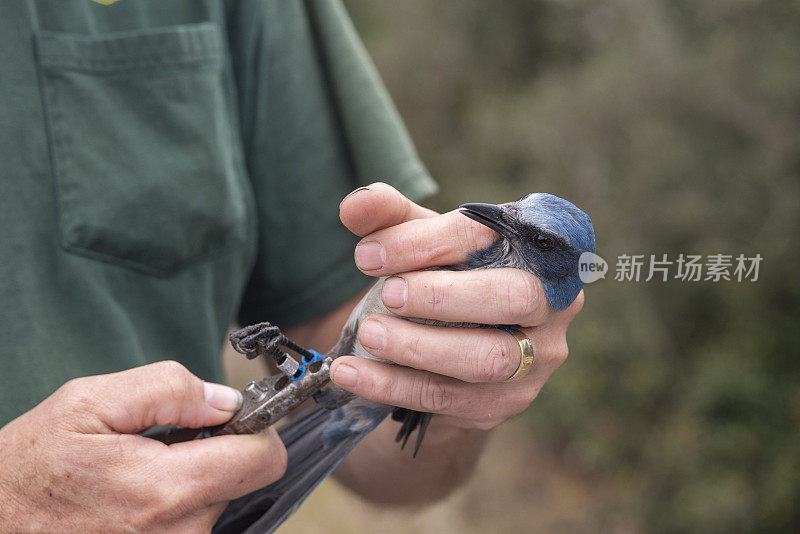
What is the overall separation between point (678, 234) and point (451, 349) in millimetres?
3874

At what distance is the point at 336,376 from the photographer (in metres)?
1.40

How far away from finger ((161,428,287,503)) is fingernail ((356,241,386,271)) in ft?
1.53

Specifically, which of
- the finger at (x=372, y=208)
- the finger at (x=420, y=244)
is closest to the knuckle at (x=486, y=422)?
the finger at (x=420, y=244)

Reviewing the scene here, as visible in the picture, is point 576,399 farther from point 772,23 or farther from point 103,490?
point 103,490

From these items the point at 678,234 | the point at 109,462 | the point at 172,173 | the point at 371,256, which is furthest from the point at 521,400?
the point at 678,234

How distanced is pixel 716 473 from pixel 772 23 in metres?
3.08

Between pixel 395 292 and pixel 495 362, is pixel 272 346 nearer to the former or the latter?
pixel 395 292

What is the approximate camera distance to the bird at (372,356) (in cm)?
139

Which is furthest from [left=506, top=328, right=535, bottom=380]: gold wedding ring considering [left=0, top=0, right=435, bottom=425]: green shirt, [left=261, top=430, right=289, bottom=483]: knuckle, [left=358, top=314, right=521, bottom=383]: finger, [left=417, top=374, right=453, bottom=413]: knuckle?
[left=0, top=0, right=435, bottom=425]: green shirt

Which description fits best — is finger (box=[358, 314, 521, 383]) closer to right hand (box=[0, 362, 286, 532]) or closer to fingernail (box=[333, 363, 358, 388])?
fingernail (box=[333, 363, 358, 388])

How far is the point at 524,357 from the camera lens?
1.38 meters

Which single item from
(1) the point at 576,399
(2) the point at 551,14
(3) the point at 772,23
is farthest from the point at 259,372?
(3) the point at 772,23

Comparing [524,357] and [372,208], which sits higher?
[372,208]

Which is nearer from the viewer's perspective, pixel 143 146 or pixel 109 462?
pixel 109 462
